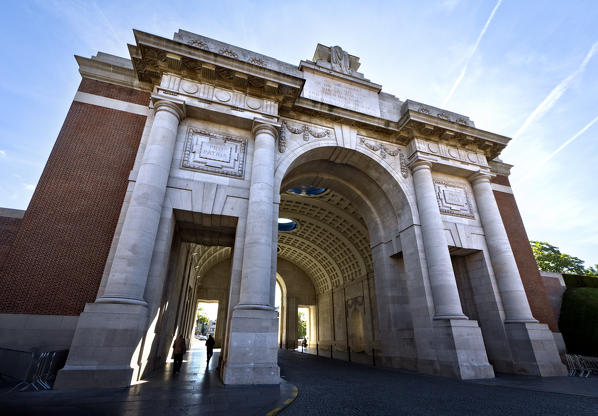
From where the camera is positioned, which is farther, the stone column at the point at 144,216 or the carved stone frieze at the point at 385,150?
the carved stone frieze at the point at 385,150

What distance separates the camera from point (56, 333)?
913 centimetres

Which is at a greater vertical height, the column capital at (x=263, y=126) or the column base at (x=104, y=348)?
the column capital at (x=263, y=126)

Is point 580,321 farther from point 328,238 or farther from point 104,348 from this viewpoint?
point 104,348

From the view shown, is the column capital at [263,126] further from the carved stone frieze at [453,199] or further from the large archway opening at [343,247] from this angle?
the carved stone frieze at [453,199]

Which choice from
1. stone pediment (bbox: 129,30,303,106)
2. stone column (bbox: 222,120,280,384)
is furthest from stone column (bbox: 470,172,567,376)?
stone pediment (bbox: 129,30,303,106)

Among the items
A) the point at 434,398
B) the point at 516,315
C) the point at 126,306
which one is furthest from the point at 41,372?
the point at 516,315

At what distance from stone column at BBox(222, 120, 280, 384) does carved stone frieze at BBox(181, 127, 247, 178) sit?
84cm

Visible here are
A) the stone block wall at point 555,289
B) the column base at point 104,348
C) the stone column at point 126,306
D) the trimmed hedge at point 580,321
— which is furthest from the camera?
the stone block wall at point 555,289

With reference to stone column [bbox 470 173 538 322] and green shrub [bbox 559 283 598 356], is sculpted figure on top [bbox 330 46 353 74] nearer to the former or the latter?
stone column [bbox 470 173 538 322]

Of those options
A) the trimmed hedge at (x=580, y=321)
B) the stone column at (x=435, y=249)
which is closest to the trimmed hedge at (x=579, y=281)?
the trimmed hedge at (x=580, y=321)

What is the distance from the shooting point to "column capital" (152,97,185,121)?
11.7 m

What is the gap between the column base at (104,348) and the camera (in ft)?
24.2

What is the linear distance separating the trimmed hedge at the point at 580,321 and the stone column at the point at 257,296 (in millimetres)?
19716

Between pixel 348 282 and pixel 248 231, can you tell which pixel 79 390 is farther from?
pixel 348 282
